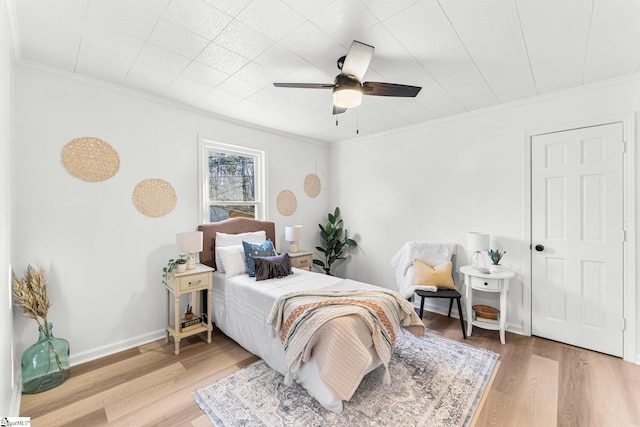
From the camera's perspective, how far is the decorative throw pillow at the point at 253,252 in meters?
3.04

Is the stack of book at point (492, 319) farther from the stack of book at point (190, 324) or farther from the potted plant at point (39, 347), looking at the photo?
the potted plant at point (39, 347)

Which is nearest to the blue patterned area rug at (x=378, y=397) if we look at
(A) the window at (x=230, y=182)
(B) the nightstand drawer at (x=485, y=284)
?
(B) the nightstand drawer at (x=485, y=284)

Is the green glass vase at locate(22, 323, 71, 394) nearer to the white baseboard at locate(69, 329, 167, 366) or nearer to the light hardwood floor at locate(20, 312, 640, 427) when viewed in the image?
the light hardwood floor at locate(20, 312, 640, 427)

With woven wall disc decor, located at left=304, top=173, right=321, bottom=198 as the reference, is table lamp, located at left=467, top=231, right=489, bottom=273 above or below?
below

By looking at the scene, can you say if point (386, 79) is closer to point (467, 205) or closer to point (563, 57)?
point (563, 57)

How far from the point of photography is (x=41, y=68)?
2305 mm

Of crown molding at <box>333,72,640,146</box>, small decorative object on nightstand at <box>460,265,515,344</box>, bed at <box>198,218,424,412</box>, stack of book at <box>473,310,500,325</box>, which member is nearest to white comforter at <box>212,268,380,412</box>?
bed at <box>198,218,424,412</box>

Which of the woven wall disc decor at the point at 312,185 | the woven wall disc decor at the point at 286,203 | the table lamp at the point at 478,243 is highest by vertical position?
the woven wall disc decor at the point at 312,185

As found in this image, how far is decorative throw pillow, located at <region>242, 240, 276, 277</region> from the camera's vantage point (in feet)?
9.97

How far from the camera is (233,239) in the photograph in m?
3.42

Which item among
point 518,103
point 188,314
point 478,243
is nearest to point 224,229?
point 188,314

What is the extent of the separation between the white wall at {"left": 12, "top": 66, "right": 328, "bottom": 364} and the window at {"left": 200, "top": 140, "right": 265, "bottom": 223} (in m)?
0.18

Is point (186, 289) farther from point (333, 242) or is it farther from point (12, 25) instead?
point (333, 242)

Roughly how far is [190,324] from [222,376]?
82cm
